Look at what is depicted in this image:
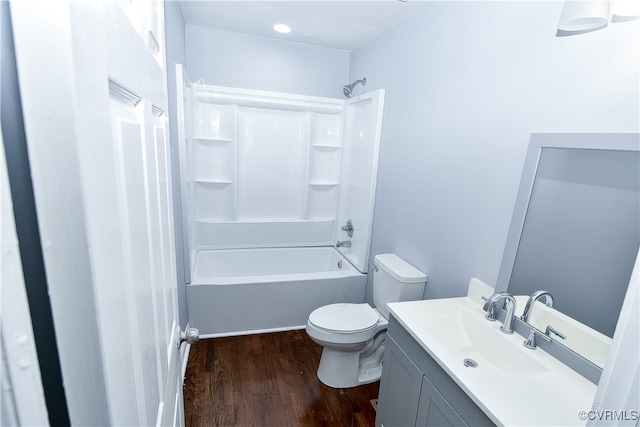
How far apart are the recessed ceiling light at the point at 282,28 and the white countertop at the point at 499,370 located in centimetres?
226

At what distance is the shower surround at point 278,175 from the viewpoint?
2.74m

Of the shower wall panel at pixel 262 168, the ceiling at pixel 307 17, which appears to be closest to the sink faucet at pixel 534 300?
the ceiling at pixel 307 17

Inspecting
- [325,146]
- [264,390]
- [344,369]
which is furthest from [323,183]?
[264,390]

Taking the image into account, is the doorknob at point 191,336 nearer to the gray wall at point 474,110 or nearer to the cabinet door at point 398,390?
the cabinet door at point 398,390

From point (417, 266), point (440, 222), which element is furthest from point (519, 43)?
point (417, 266)

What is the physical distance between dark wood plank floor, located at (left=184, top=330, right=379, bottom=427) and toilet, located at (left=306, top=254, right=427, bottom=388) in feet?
0.31

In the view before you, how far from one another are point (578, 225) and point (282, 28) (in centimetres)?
244

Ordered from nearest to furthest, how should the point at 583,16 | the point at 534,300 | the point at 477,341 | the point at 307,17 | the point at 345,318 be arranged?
1. the point at 583,16
2. the point at 534,300
3. the point at 477,341
4. the point at 345,318
5. the point at 307,17

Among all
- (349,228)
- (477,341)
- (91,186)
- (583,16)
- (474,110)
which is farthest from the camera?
(349,228)

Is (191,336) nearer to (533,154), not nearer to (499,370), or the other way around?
(499,370)

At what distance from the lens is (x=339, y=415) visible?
1910 millimetres

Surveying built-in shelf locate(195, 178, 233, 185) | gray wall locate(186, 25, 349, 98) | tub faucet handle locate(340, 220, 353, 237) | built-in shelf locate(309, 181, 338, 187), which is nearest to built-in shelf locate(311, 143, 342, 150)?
built-in shelf locate(309, 181, 338, 187)

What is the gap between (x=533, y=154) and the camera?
131 centimetres

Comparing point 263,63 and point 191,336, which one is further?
point 263,63
